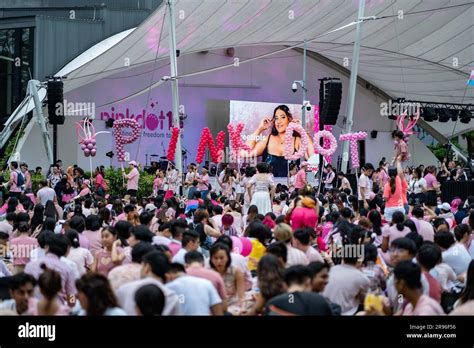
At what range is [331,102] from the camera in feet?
80.4

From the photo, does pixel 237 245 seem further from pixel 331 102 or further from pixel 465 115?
pixel 465 115

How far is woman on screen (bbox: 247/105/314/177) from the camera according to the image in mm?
36594

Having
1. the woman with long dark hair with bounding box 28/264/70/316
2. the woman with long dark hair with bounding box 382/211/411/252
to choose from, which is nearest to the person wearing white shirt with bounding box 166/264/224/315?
the woman with long dark hair with bounding box 28/264/70/316

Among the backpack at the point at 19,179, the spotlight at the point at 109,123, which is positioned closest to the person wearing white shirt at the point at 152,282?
the backpack at the point at 19,179

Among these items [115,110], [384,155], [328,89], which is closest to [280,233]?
[328,89]

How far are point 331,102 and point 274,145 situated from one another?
40.4ft

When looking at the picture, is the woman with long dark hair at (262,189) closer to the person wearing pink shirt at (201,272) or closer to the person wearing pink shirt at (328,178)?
the person wearing pink shirt at (201,272)

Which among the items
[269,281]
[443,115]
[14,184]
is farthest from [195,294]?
[443,115]

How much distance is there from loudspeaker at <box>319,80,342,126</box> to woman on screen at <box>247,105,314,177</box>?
38.3 feet

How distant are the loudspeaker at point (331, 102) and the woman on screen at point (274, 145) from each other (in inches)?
460

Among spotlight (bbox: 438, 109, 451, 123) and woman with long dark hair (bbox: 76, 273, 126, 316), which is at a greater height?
spotlight (bbox: 438, 109, 451, 123)

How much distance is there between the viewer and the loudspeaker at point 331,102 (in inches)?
955

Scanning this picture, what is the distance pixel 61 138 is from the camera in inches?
1364

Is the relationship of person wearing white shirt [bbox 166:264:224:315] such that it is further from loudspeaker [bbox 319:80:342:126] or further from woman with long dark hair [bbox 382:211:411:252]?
loudspeaker [bbox 319:80:342:126]
